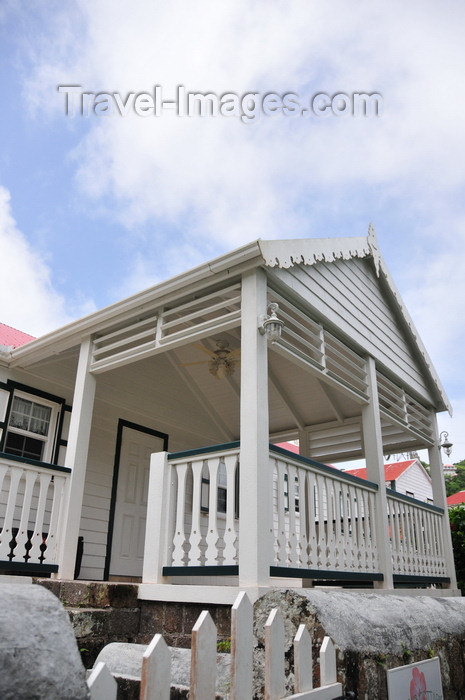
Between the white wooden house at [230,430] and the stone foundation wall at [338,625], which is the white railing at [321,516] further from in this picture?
the stone foundation wall at [338,625]

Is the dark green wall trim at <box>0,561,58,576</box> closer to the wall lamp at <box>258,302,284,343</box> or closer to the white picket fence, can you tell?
the wall lamp at <box>258,302,284,343</box>

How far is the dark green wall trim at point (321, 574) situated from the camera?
457cm

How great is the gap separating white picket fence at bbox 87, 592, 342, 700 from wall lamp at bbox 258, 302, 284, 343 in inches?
124

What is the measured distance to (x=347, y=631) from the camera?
9.26ft

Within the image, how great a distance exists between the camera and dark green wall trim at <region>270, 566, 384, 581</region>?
4570 mm

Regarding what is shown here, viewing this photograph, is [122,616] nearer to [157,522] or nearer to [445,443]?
[157,522]

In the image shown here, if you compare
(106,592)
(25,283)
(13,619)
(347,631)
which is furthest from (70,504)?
(25,283)

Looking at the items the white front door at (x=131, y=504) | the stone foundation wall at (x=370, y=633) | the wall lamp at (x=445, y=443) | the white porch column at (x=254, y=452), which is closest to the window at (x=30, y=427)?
the white front door at (x=131, y=504)

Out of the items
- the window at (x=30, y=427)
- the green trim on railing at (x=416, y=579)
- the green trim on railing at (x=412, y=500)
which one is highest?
the window at (x=30, y=427)

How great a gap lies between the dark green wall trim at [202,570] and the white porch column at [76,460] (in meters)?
1.46

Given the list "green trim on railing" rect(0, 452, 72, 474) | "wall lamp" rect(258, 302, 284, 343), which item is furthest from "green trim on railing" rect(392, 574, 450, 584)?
"green trim on railing" rect(0, 452, 72, 474)

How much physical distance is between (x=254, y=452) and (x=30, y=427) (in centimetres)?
460

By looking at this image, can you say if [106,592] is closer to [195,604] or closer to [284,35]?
[195,604]

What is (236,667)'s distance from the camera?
175 centimetres
